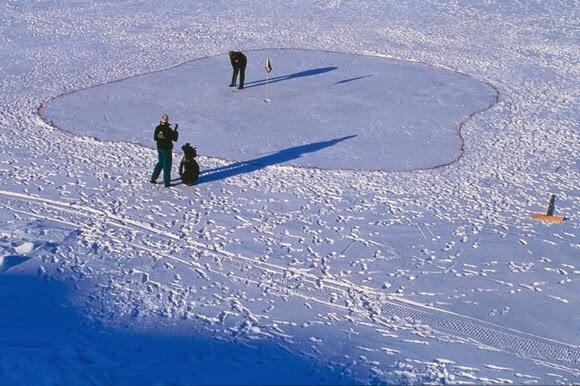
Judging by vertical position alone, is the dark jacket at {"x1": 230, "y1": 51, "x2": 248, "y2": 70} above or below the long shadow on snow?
above

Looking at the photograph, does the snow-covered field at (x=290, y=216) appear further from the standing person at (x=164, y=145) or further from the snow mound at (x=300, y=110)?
the standing person at (x=164, y=145)

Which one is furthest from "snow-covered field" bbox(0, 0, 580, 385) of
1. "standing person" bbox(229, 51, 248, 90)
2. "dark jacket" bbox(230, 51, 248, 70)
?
"dark jacket" bbox(230, 51, 248, 70)

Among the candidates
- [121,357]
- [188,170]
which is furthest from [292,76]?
[121,357]

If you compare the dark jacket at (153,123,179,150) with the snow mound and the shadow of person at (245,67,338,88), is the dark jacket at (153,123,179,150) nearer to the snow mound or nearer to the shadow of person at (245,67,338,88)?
the snow mound

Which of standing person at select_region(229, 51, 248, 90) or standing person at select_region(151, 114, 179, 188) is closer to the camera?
standing person at select_region(151, 114, 179, 188)

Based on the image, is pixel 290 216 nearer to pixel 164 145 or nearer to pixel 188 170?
pixel 188 170

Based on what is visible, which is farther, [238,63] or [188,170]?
[238,63]

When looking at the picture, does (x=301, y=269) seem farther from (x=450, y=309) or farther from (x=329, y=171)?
(x=329, y=171)

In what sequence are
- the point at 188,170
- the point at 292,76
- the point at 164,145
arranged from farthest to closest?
the point at 292,76 → the point at 188,170 → the point at 164,145
